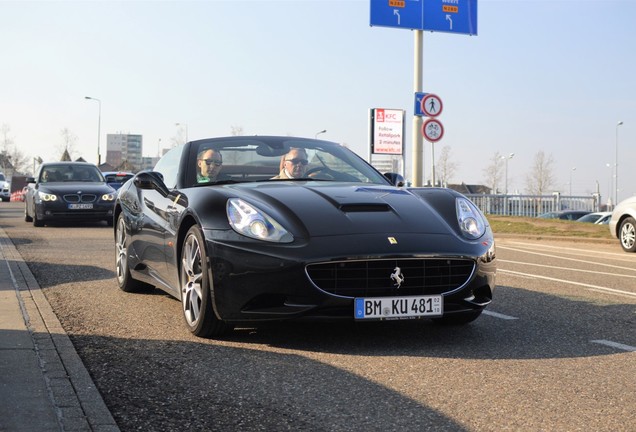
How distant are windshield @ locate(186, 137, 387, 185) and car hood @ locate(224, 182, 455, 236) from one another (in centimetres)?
48

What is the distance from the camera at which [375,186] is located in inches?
244

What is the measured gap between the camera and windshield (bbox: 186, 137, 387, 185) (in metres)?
6.34

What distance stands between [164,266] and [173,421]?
2.81 m

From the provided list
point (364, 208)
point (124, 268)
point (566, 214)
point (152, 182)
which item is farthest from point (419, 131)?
Result: point (364, 208)

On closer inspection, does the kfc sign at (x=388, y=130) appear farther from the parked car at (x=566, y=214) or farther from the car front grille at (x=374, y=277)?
the car front grille at (x=374, y=277)

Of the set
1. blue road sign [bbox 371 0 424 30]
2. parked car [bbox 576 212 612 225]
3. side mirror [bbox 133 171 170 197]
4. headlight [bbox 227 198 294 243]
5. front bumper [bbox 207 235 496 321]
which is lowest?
front bumper [bbox 207 235 496 321]

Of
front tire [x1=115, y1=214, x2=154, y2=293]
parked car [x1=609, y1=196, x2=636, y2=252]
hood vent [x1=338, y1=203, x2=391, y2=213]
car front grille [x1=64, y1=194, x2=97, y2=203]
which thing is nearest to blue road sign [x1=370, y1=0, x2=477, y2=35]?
parked car [x1=609, y1=196, x2=636, y2=252]

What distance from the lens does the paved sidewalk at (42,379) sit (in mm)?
3498

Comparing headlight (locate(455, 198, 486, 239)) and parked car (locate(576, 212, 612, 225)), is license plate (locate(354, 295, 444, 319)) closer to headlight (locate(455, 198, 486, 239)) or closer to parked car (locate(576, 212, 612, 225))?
headlight (locate(455, 198, 486, 239))

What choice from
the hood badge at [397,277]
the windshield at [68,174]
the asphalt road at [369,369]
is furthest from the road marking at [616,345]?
the windshield at [68,174]

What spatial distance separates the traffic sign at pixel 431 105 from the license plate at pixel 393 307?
Answer: 621 inches

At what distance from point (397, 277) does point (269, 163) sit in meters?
1.85

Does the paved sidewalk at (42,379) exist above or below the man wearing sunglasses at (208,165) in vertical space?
below

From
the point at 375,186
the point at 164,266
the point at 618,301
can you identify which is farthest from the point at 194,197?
the point at 618,301
